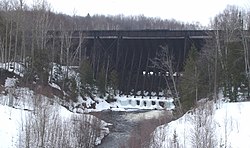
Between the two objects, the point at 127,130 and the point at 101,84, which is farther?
the point at 101,84

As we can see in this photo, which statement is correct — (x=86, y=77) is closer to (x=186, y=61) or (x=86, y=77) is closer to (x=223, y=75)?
(x=186, y=61)

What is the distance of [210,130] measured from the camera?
16906mm

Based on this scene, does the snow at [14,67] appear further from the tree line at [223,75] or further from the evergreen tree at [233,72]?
the evergreen tree at [233,72]

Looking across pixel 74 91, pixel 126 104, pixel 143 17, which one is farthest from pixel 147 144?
pixel 143 17

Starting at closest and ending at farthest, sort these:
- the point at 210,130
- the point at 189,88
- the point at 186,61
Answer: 1. the point at 210,130
2. the point at 189,88
3. the point at 186,61

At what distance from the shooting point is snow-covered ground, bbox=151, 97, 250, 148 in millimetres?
16969

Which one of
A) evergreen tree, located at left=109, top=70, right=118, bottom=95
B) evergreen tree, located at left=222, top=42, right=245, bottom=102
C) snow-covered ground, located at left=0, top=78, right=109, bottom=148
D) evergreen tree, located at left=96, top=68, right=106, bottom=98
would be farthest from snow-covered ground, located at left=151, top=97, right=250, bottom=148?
evergreen tree, located at left=109, top=70, right=118, bottom=95

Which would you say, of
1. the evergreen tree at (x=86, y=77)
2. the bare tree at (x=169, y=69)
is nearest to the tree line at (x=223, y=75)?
the bare tree at (x=169, y=69)

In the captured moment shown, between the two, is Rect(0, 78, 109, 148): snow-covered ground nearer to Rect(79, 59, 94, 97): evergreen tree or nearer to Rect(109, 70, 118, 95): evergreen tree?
Rect(79, 59, 94, 97): evergreen tree

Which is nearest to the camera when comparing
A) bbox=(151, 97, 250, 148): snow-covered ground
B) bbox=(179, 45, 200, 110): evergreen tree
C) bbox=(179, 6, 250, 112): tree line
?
bbox=(151, 97, 250, 148): snow-covered ground

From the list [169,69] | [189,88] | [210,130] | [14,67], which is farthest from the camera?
[14,67]

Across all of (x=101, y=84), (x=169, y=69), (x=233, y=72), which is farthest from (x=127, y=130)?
(x=101, y=84)

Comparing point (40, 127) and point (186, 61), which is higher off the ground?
point (186, 61)

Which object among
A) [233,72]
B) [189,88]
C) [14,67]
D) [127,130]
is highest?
[233,72]
